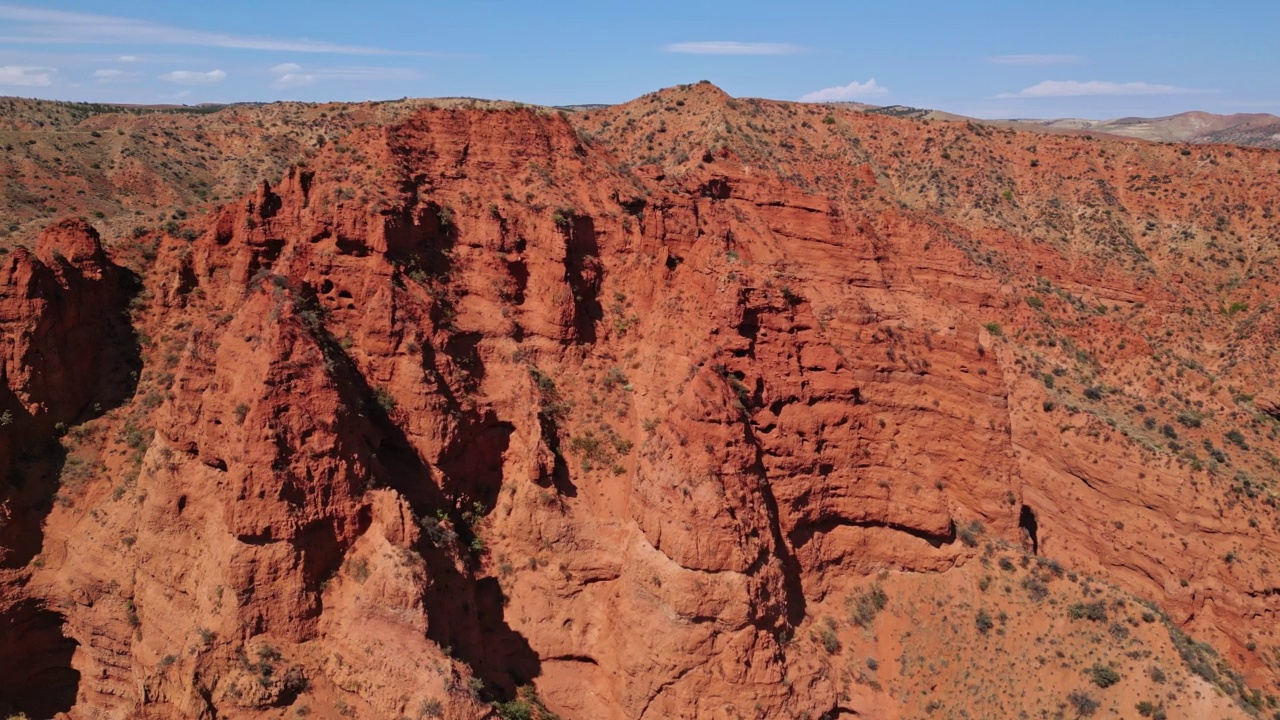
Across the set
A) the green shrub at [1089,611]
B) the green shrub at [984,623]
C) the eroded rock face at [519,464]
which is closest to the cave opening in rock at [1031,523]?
the eroded rock face at [519,464]

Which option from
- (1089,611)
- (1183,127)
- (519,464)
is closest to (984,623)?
(1089,611)

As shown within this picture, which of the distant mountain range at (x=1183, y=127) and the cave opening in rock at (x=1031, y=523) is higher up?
the distant mountain range at (x=1183, y=127)

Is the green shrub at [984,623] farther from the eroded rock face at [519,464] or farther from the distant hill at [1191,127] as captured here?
the distant hill at [1191,127]

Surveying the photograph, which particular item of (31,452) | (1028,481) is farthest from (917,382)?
(31,452)

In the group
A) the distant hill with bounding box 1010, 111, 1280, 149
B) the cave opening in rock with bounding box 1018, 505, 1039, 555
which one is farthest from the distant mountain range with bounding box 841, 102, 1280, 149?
the cave opening in rock with bounding box 1018, 505, 1039, 555

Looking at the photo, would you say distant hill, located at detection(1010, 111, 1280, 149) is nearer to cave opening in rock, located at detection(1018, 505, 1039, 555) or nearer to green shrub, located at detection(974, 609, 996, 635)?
A: cave opening in rock, located at detection(1018, 505, 1039, 555)

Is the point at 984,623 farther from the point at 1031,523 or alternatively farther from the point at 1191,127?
the point at 1191,127
